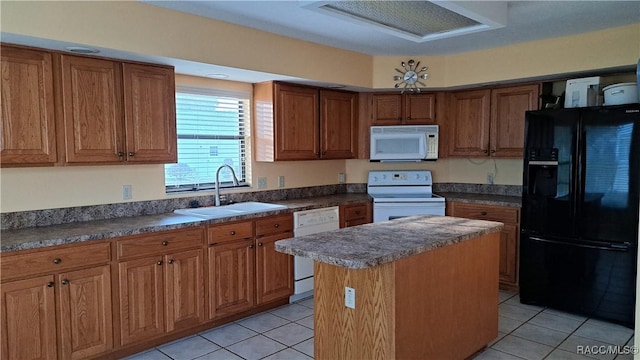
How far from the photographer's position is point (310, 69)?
3971 millimetres

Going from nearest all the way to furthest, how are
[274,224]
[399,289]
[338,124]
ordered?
[399,289]
[274,224]
[338,124]

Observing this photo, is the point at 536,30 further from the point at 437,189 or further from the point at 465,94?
the point at 437,189

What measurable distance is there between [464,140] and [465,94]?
0.51 metres

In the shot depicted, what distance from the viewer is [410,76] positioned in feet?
14.5

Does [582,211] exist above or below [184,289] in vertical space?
above

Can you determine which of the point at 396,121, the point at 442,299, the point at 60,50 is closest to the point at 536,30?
the point at 396,121

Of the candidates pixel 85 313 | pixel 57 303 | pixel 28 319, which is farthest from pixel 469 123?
pixel 28 319

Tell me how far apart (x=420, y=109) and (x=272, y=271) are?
245cm

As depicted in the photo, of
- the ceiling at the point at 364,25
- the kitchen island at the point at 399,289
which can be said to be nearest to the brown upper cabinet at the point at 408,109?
the ceiling at the point at 364,25

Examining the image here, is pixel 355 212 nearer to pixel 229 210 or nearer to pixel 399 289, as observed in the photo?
pixel 229 210

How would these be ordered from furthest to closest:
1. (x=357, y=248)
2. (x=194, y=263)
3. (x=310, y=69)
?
(x=310, y=69) → (x=194, y=263) → (x=357, y=248)

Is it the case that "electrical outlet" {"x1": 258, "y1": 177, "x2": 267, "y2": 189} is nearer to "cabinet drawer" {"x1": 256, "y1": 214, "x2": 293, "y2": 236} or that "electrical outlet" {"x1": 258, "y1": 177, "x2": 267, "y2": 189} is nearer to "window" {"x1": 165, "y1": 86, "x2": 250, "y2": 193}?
"window" {"x1": 165, "y1": 86, "x2": 250, "y2": 193}

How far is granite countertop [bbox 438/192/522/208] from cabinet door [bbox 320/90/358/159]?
47.2 inches

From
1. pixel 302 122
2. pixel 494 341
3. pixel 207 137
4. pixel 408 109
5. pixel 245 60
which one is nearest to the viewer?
pixel 494 341
